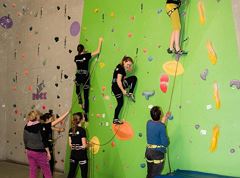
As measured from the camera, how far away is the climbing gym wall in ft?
20.5

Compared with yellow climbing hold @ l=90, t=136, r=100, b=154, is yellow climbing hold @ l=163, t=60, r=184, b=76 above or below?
above

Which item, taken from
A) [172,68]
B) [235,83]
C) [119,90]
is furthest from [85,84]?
[235,83]

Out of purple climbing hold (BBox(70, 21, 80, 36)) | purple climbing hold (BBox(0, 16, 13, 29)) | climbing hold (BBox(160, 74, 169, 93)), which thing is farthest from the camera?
purple climbing hold (BBox(0, 16, 13, 29))

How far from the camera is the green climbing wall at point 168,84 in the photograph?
427 centimetres

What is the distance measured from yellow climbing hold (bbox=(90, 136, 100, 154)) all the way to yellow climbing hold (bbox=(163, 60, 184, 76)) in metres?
1.77

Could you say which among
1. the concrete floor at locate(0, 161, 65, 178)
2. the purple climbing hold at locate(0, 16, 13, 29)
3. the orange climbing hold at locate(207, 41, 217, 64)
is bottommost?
the concrete floor at locate(0, 161, 65, 178)

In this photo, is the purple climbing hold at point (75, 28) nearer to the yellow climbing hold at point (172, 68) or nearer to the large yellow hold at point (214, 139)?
the yellow climbing hold at point (172, 68)

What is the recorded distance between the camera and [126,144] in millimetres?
5219

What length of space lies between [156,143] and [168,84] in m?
0.92

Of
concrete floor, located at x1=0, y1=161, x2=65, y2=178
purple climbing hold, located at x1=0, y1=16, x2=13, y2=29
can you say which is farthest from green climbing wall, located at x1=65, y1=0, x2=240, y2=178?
purple climbing hold, located at x1=0, y1=16, x2=13, y2=29

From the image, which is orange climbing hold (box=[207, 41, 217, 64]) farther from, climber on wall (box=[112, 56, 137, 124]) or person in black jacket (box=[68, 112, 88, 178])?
person in black jacket (box=[68, 112, 88, 178])

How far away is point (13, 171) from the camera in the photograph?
6457 millimetres

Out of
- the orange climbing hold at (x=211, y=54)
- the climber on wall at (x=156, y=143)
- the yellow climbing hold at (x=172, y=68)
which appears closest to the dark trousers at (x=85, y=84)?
the yellow climbing hold at (x=172, y=68)

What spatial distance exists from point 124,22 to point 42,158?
2.44 meters
